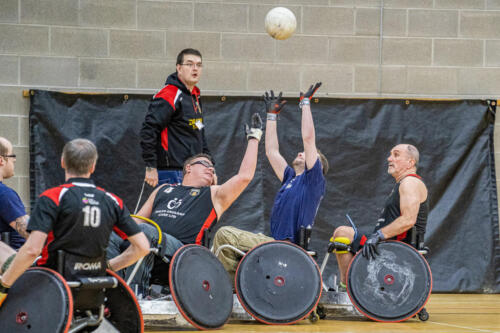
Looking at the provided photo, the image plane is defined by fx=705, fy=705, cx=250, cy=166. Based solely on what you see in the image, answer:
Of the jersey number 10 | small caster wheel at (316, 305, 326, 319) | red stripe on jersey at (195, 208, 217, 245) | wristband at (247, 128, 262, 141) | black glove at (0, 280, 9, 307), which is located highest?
wristband at (247, 128, 262, 141)

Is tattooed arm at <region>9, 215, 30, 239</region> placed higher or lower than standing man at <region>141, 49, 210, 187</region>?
lower

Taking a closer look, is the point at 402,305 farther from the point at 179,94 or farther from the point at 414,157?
the point at 179,94

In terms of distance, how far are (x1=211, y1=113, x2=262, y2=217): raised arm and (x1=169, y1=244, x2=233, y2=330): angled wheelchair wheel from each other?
512mm

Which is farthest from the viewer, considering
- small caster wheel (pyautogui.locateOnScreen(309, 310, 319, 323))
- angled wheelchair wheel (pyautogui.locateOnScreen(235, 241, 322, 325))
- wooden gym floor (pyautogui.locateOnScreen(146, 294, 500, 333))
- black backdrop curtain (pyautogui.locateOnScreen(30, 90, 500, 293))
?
black backdrop curtain (pyautogui.locateOnScreen(30, 90, 500, 293))

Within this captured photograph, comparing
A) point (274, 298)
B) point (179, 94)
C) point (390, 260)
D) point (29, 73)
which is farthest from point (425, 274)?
point (29, 73)

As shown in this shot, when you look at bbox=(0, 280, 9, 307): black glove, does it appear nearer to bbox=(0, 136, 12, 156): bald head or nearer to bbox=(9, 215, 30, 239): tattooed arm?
bbox=(9, 215, 30, 239): tattooed arm

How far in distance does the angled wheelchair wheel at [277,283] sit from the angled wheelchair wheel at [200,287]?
9.9 inches

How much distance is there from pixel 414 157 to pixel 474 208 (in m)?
2.00

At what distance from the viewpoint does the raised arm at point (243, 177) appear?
4.58 m

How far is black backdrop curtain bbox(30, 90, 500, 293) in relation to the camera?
6836 millimetres

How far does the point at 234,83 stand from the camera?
23.2ft

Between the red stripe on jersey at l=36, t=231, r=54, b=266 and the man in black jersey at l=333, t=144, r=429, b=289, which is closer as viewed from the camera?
the red stripe on jersey at l=36, t=231, r=54, b=266

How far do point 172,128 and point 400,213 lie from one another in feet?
6.06

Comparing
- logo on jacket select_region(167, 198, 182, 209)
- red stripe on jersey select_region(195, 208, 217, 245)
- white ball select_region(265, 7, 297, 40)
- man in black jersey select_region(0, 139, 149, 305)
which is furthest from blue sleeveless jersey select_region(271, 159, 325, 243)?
man in black jersey select_region(0, 139, 149, 305)
